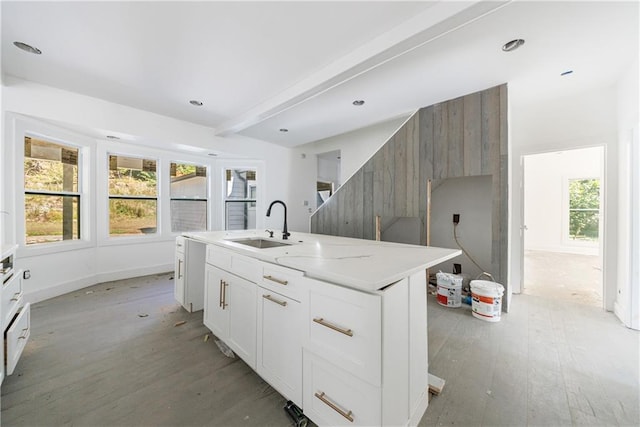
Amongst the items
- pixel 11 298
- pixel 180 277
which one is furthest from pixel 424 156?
pixel 11 298

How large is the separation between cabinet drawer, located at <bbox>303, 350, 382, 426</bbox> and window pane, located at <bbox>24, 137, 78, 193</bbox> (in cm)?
414

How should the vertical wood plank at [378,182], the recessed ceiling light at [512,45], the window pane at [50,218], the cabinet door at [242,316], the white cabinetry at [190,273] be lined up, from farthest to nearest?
the vertical wood plank at [378,182]
the window pane at [50,218]
the white cabinetry at [190,273]
the recessed ceiling light at [512,45]
the cabinet door at [242,316]

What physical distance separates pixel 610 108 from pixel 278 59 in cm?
389

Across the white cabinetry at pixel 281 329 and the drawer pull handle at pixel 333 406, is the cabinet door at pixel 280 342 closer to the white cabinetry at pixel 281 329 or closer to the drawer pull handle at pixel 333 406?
the white cabinetry at pixel 281 329

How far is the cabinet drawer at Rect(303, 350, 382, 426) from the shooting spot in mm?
1069

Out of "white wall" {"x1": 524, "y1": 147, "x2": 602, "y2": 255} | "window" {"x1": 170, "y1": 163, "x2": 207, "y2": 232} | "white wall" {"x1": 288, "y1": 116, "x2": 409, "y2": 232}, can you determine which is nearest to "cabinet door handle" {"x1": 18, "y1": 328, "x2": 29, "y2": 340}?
"window" {"x1": 170, "y1": 163, "x2": 207, "y2": 232}

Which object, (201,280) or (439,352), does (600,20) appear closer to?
(439,352)

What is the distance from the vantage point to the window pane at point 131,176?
4.04m

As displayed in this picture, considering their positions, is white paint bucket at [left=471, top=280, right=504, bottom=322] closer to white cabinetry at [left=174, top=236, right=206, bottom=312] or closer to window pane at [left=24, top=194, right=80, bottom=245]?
white cabinetry at [left=174, top=236, right=206, bottom=312]

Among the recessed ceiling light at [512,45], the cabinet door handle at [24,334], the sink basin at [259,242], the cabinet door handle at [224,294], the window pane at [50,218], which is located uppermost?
the recessed ceiling light at [512,45]

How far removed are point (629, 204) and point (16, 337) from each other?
5.41 m

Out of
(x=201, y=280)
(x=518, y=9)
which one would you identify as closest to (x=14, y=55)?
(x=201, y=280)

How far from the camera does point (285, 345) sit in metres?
1.43

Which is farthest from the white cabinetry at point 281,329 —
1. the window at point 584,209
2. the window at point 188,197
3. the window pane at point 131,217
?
the window at point 584,209
